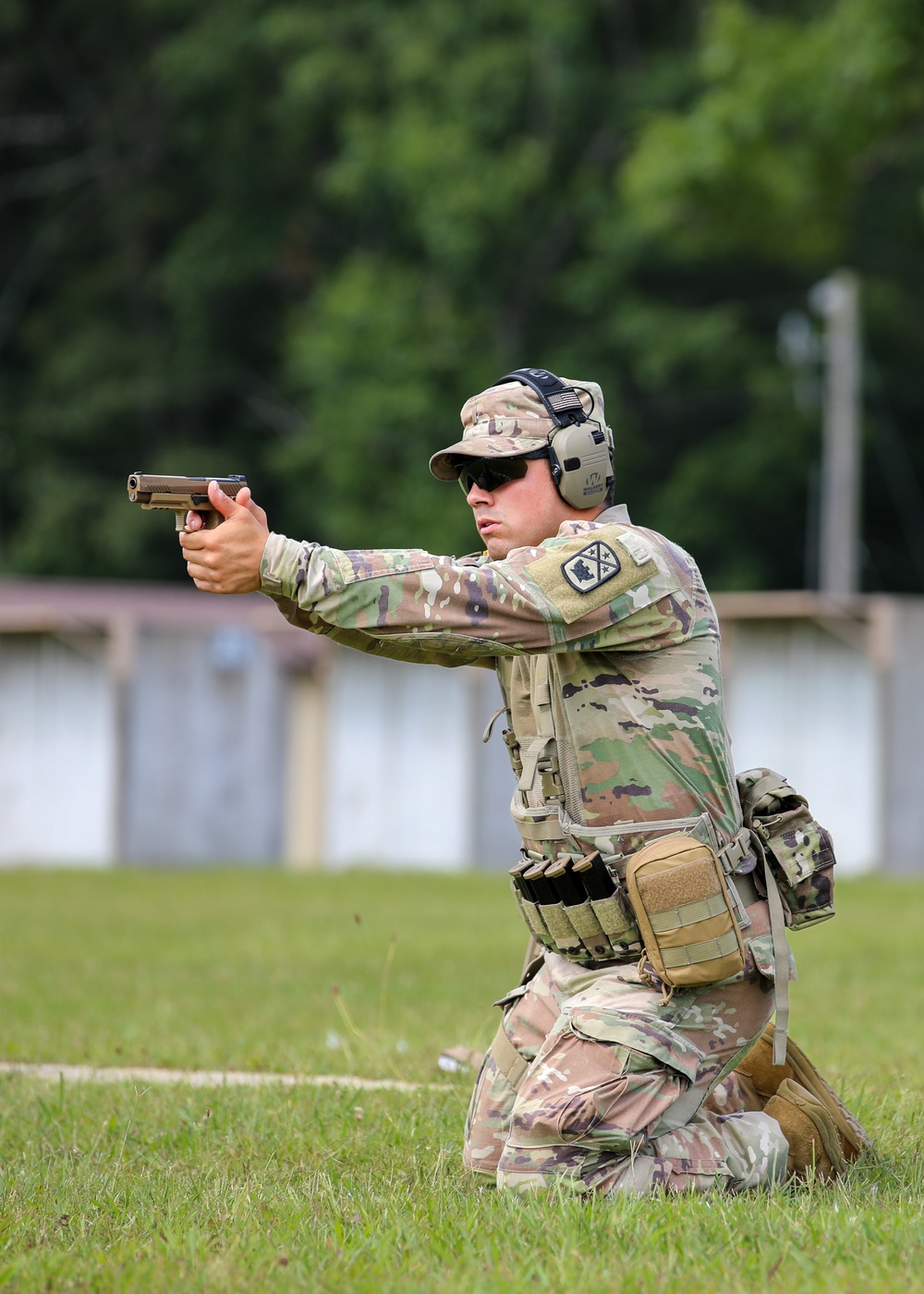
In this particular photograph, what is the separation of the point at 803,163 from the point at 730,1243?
21199 mm

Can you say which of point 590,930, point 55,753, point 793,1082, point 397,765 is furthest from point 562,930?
point 55,753

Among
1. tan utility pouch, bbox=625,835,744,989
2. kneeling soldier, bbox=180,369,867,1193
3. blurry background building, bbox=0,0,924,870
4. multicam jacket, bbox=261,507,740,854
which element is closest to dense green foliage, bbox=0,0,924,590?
blurry background building, bbox=0,0,924,870

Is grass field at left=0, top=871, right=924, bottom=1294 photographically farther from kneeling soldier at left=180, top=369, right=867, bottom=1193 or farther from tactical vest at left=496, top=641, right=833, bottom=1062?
tactical vest at left=496, top=641, right=833, bottom=1062

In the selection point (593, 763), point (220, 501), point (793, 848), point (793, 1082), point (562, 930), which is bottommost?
point (793, 1082)

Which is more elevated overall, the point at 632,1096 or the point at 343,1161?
the point at 632,1096

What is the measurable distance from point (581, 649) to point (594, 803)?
1.38 ft

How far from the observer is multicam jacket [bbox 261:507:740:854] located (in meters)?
4.40

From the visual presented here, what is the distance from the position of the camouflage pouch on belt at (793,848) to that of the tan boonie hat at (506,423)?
1092 mm

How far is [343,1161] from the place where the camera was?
16.8 feet

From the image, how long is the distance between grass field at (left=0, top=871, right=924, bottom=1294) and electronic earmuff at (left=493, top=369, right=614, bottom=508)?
70.6 inches

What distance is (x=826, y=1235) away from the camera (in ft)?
13.0

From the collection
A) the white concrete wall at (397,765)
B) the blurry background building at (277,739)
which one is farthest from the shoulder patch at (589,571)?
the white concrete wall at (397,765)

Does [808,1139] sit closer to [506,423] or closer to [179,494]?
[506,423]

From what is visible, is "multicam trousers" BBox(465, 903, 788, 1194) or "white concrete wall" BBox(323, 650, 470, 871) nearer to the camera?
"multicam trousers" BBox(465, 903, 788, 1194)
